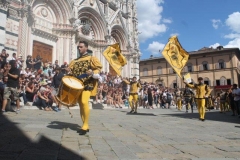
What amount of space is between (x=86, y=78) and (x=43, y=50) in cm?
1496

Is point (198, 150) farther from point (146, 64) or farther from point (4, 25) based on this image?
point (146, 64)

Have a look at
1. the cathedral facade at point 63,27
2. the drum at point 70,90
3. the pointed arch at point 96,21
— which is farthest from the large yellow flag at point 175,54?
the pointed arch at point 96,21

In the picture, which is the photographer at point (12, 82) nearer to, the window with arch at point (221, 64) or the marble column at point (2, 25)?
the marble column at point (2, 25)

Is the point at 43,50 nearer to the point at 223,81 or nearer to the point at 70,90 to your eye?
the point at 70,90

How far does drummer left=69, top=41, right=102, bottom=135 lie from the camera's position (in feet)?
16.8

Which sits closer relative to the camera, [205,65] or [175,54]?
[175,54]

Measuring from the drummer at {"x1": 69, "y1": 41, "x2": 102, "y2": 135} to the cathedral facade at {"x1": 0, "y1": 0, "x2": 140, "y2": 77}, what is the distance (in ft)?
34.9

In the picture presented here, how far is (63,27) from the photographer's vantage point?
20.0m

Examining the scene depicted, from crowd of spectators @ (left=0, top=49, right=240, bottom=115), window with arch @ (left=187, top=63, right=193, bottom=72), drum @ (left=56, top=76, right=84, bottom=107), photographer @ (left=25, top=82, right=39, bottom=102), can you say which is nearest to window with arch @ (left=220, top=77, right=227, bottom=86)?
window with arch @ (left=187, top=63, right=193, bottom=72)

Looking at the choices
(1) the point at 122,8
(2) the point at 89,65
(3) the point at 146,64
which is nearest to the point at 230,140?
(2) the point at 89,65

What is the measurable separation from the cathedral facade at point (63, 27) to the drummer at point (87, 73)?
10.7m

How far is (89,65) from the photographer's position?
544cm

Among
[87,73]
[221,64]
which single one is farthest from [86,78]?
[221,64]

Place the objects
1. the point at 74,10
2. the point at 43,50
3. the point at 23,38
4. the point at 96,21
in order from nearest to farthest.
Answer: the point at 23,38 < the point at 43,50 < the point at 74,10 < the point at 96,21
